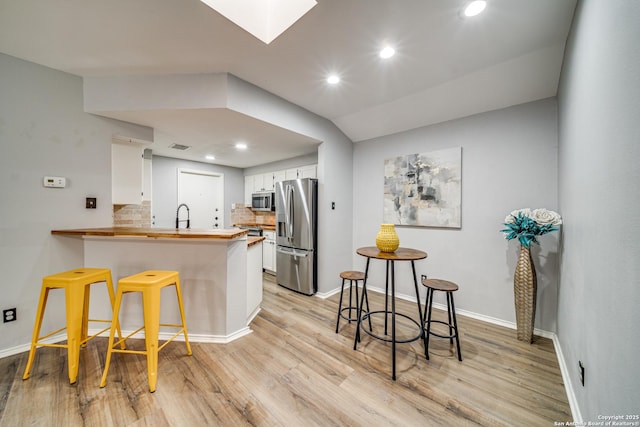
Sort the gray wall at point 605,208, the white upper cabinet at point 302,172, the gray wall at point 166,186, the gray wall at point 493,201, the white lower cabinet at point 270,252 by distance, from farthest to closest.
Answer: the white lower cabinet at point 270,252 → the gray wall at point 166,186 → the white upper cabinet at point 302,172 → the gray wall at point 493,201 → the gray wall at point 605,208

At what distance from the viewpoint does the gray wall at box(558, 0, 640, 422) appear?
758mm

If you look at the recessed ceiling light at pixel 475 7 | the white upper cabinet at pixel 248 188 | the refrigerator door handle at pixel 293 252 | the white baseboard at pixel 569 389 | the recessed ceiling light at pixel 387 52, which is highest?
the recessed ceiling light at pixel 387 52

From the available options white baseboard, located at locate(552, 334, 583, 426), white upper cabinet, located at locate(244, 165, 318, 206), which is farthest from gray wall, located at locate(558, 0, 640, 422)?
white upper cabinet, located at locate(244, 165, 318, 206)

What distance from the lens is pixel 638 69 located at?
2.36 ft

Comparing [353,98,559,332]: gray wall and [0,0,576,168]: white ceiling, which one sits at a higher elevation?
[0,0,576,168]: white ceiling

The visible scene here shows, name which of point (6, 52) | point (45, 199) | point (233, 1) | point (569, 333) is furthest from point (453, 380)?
point (6, 52)

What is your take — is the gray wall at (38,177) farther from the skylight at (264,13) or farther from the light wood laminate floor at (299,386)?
the skylight at (264,13)

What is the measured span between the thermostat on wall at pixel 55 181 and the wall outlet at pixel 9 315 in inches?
43.3

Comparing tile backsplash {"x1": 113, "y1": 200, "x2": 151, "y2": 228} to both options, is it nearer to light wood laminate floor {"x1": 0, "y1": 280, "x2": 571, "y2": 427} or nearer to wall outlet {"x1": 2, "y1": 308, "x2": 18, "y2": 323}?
wall outlet {"x1": 2, "y1": 308, "x2": 18, "y2": 323}

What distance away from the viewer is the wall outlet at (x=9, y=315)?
195cm

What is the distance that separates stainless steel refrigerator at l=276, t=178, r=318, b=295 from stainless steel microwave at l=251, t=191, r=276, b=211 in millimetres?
977

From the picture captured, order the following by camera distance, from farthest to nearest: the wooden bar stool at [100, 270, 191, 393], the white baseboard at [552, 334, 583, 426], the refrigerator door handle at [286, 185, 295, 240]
A: the refrigerator door handle at [286, 185, 295, 240] → the wooden bar stool at [100, 270, 191, 393] → the white baseboard at [552, 334, 583, 426]

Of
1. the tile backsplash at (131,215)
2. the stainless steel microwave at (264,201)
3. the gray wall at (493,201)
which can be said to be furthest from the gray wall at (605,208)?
the tile backsplash at (131,215)

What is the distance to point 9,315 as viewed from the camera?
77.4 inches
